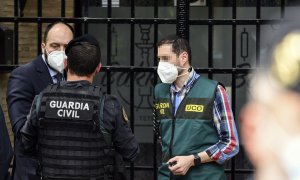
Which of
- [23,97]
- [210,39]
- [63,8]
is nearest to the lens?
[23,97]

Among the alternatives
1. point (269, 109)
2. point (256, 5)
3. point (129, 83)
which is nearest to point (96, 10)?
point (129, 83)

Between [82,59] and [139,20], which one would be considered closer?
[82,59]

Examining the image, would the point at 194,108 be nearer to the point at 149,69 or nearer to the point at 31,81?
the point at 31,81

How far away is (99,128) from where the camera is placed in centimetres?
346

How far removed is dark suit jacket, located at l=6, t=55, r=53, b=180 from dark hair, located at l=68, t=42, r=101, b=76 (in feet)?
1.95

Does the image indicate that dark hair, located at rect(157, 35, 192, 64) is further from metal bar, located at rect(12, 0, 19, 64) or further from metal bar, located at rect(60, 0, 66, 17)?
metal bar, located at rect(12, 0, 19, 64)

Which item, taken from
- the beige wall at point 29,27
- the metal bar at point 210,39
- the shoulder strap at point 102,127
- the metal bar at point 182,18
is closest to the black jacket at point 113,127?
the shoulder strap at point 102,127

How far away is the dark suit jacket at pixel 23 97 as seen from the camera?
157 inches

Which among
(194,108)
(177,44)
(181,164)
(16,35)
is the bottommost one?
(181,164)

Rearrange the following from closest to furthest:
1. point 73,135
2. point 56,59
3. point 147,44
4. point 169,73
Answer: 1. point 73,135
2. point 56,59
3. point 169,73
4. point 147,44

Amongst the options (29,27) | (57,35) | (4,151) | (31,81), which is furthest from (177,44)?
(29,27)

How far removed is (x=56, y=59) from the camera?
4172 millimetres

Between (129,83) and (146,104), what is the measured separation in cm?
23

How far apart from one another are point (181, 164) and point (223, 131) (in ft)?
1.07
